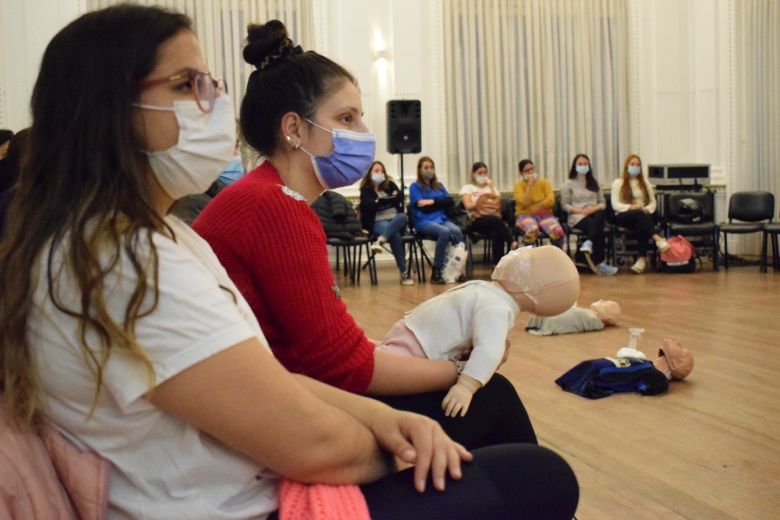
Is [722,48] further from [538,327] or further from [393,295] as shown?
[538,327]

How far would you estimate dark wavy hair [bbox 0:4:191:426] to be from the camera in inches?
40.3

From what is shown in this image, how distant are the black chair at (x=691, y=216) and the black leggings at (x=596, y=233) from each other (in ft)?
2.40

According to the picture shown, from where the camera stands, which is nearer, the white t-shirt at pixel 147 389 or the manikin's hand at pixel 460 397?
the white t-shirt at pixel 147 389

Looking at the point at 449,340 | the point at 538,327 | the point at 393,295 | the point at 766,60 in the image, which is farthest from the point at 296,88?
the point at 766,60

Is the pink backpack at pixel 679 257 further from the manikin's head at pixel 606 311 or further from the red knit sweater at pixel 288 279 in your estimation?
the red knit sweater at pixel 288 279

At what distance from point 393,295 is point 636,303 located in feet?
6.87

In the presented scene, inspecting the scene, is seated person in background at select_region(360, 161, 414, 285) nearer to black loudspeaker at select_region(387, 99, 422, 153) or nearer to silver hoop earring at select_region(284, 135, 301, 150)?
black loudspeaker at select_region(387, 99, 422, 153)

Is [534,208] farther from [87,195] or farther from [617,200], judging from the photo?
[87,195]

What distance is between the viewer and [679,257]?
944cm

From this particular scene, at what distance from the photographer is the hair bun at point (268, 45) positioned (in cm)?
189

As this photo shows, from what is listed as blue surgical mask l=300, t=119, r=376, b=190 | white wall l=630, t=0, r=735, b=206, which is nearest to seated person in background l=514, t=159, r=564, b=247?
white wall l=630, t=0, r=735, b=206

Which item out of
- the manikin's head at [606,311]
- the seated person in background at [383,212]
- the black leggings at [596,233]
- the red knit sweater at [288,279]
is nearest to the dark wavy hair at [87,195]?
the red knit sweater at [288,279]

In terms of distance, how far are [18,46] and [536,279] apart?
8.99m

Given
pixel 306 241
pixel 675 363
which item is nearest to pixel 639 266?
pixel 675 363
